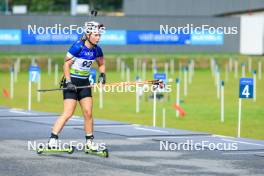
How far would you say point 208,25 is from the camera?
195ft

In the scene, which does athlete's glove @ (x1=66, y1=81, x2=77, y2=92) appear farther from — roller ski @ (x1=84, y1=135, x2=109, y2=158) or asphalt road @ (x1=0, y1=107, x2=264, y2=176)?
asphalt road @ (x1=0, y1=107, x2=264, y2=176)

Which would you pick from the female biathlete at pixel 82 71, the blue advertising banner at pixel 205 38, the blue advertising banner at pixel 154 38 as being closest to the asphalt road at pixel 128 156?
the female biathlete at pixel 82 71

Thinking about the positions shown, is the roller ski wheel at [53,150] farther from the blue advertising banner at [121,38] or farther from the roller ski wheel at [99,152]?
the blue advertising banner at [121,38]

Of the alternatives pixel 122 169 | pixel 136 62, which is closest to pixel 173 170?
pixel 122 169

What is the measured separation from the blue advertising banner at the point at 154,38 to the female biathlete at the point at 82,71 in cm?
4042

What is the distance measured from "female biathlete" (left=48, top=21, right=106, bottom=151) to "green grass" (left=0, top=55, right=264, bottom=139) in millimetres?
6815

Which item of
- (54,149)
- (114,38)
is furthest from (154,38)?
(54,149)

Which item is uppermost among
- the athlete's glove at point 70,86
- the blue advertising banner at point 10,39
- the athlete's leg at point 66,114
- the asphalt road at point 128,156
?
the blue advertising banner at point 10,39

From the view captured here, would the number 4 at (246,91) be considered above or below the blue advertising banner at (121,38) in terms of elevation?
below

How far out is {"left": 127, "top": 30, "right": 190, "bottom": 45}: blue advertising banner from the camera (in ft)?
191

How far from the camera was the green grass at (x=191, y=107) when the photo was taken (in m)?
26.4

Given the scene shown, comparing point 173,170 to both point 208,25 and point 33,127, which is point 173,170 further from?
point 208,25

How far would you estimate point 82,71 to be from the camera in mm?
17406

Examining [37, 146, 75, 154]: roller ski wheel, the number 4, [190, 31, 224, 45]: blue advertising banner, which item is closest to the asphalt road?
[37, 146, 75, 154]: roller ski wheel
